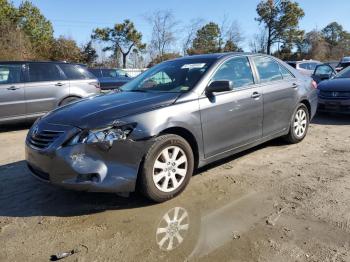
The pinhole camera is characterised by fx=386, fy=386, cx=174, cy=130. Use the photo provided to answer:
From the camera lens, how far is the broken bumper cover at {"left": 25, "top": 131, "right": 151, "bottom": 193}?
375cm

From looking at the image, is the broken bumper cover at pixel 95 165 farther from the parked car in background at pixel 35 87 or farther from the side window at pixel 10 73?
the side window at pixel 10 73

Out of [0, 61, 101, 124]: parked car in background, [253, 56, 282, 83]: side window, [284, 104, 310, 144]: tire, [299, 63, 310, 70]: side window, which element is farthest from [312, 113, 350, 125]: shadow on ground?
[299, 63, 310, 70]: side window

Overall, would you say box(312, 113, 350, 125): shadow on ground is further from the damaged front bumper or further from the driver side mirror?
the damaged front bumper

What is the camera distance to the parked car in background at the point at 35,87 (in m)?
8.62

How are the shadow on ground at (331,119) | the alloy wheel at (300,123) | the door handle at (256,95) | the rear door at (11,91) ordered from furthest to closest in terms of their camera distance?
1. the shadow on ground at (331,119)
2. the rear door at (11,91)
3. the alloy wheel at (300,123)
4. the door handle at (256,95)

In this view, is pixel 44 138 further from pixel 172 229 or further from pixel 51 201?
pixel 172 229

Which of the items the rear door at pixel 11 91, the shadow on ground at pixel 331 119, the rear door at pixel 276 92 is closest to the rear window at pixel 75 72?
the rear door at pixel 11 91

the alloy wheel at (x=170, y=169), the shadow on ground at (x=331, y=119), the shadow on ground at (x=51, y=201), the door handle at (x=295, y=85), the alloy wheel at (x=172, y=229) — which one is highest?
the door handle at (x=295, y=85)

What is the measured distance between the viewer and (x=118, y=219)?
3.83 meters

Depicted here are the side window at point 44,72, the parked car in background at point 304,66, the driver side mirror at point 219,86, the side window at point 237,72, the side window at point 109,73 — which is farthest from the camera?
the parked car in background at point 304,66

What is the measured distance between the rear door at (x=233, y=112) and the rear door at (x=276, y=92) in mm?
218

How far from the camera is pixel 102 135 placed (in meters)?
3.81

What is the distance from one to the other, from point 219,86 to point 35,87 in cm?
574

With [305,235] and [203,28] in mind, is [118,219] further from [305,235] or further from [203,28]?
[203,28]
